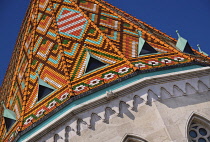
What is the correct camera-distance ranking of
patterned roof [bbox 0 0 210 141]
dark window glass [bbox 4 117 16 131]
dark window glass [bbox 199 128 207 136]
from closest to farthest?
dark window glass [bbox 199 128 207 136] → patterned roof [bbox 0 0 210 141] → dark window glass [bbox 4 117 16 131]

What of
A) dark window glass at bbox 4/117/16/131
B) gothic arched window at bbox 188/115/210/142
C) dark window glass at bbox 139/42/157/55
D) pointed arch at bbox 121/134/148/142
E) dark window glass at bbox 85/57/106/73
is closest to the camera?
pointed arch at bbox 121/134/148/142

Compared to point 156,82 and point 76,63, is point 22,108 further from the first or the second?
point 156,82

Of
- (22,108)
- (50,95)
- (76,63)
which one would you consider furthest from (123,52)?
(22,108)

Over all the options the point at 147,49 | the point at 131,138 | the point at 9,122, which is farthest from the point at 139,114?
the point at 9,122

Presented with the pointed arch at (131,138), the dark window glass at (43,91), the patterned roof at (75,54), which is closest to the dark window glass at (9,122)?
the patterned roof at (75,54)

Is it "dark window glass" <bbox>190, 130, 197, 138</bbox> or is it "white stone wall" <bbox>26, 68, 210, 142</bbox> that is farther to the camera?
"dark window glass" <bbox>190, 130, 197, 138</bbox>

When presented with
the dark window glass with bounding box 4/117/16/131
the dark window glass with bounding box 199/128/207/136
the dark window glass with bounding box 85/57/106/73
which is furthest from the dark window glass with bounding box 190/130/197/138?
the dark window glass with bounding box 4/117/16/131

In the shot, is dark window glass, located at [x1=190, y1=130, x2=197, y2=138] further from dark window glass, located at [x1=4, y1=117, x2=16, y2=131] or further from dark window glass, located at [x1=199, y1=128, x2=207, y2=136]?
dark window glass, located at [x1=4, y1=117, x2=16, y2=131]

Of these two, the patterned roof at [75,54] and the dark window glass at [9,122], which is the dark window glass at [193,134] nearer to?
the patterned roof at [75,54]

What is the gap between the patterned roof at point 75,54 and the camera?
11.6 metres

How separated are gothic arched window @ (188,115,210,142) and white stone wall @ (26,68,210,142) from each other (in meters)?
0.13

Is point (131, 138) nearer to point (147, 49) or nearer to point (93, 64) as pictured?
point (93, 64)

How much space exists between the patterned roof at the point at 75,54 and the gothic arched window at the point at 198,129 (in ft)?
5.43

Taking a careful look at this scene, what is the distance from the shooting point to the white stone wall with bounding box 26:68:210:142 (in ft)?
33.7
